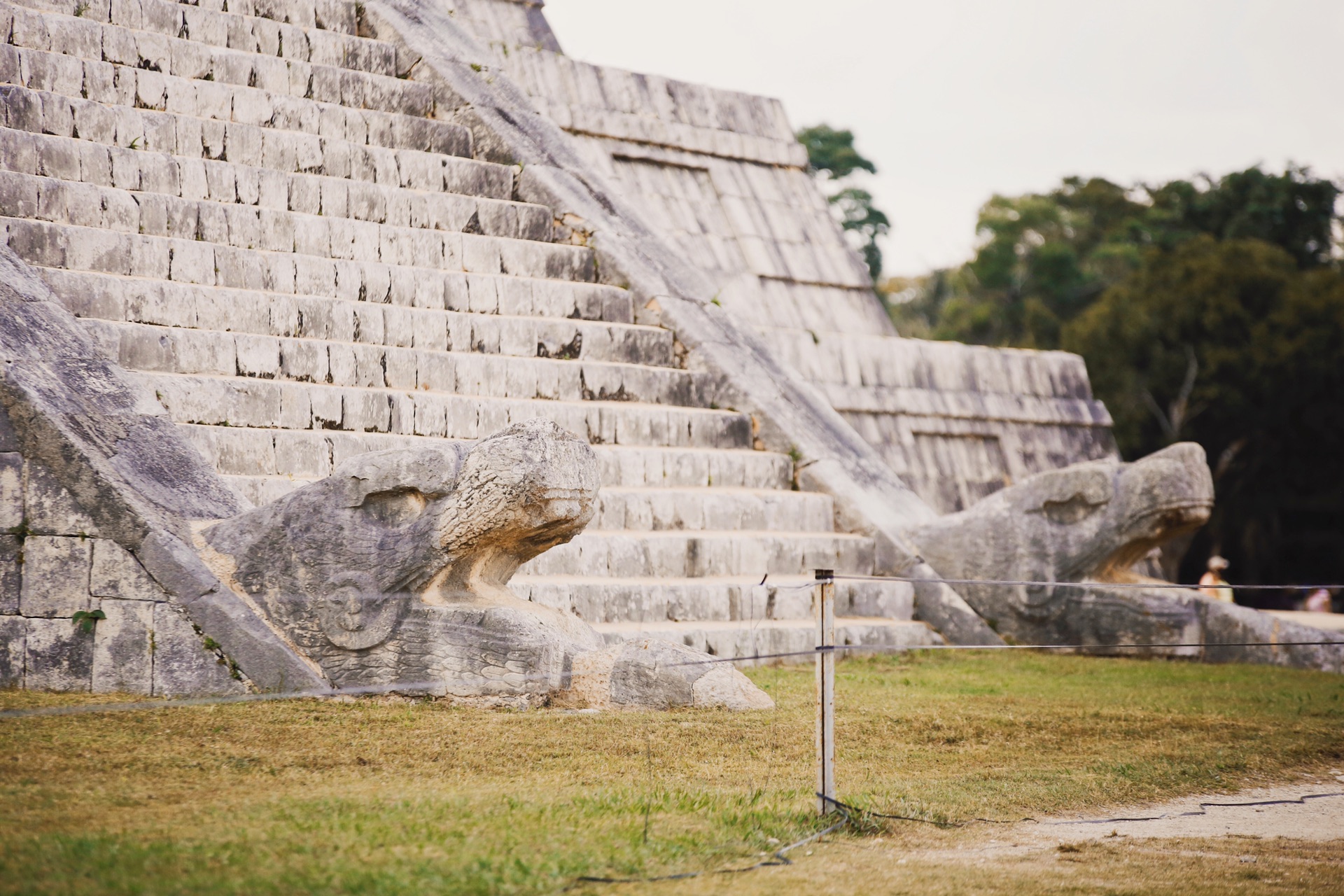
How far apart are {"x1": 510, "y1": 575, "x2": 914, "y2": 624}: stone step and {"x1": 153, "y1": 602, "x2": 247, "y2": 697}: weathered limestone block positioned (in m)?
1.77

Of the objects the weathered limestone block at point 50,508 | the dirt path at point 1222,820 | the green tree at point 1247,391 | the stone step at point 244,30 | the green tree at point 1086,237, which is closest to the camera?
the dirt path at point 1222,820

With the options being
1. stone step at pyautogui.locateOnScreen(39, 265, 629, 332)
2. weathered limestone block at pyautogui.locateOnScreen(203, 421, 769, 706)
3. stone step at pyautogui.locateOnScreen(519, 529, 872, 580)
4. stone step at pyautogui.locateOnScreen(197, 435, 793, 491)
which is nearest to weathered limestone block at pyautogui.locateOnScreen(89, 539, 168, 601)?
weathered limestone block at pyautogui.locateOnScreen(203, 421, 769, 706)

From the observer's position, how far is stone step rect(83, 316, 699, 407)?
800 centimetres

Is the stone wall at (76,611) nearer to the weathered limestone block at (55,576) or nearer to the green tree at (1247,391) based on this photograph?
the weathered limestone block at (55,576)

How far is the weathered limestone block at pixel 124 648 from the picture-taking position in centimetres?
636

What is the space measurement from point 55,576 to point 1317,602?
64.5ft

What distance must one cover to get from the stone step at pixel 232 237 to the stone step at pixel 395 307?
0.65 feet

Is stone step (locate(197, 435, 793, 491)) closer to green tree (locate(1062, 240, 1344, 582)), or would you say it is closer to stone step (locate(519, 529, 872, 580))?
stone step (locate(519, 529, 872, 580))

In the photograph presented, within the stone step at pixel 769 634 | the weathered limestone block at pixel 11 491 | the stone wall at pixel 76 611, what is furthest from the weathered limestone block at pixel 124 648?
the stone step at pixel 769 634

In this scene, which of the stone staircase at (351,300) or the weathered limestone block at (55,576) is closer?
the weathered limestone block at (55,576)

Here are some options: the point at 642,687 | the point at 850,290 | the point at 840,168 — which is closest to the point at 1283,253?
the point at 840,168

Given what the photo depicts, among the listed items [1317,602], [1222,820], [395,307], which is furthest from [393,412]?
[1317,602]

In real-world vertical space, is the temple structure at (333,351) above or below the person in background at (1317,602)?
above

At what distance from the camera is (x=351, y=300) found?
9.33 metres
